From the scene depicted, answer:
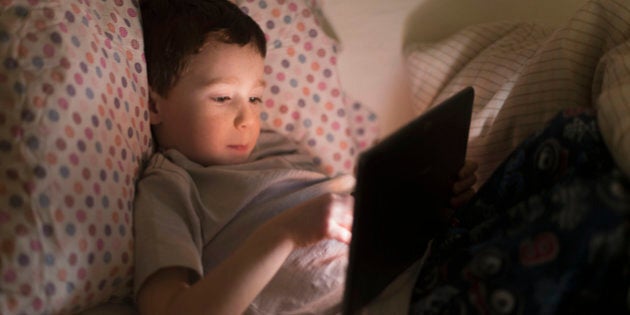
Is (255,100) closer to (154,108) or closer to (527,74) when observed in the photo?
(154,108)

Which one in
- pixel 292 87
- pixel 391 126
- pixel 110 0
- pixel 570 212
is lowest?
pixel 391 126

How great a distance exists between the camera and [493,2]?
1.16 meters

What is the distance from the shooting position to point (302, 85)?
1134 mm

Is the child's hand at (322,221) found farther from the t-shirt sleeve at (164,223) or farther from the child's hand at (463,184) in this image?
the child's hand at (463,184)

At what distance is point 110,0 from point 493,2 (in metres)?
0.82

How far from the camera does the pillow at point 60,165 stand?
Answer: 620mm

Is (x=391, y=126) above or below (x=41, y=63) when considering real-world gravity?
below

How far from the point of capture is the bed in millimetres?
627

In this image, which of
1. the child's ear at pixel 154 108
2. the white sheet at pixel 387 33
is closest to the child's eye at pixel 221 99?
the child's ear at pixel 154 108

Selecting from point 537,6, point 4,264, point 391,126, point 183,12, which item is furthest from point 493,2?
point 4,264

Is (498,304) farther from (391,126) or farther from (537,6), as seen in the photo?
(537,6)

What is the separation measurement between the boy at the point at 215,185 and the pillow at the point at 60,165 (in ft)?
0.21

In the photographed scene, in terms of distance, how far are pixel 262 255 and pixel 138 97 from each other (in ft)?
1.25

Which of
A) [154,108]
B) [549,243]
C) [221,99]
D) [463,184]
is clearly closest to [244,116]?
[221,99]
